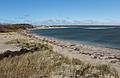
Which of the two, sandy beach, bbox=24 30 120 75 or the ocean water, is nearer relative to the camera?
sandy beach, bbox=24 30 120 75

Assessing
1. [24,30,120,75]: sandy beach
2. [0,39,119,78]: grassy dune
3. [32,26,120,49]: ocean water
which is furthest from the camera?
[32,26,120,49]: ocean water

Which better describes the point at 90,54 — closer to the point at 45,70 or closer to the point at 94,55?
the point at 94,55

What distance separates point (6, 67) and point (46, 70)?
1454 millimetres

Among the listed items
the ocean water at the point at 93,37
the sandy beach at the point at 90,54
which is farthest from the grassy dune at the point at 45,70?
the ocean water at the point at 93,37

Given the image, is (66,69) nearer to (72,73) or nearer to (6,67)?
(72,73)

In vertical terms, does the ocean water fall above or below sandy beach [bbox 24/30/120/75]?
below

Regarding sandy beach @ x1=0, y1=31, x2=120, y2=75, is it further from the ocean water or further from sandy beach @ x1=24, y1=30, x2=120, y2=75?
the ocean water

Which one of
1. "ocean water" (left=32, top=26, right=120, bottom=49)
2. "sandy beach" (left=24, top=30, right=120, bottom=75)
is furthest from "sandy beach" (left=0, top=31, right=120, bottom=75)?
"ocean water" (left=32, top=26, right=120, bottom=49)

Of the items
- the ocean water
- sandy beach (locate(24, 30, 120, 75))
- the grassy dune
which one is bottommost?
the ocean water

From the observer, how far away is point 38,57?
36.7 feet

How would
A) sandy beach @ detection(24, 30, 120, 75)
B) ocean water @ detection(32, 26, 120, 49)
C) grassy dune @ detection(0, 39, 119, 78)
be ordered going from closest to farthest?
1. grassy dune @ detection(0, 39, 119, 78)
2. sandy beach @ detection(24, 30, 120, 75)
3. ocean water @ detection(32, 26, 120, 49)

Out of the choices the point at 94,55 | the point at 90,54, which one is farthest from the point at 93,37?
the point at 94,55

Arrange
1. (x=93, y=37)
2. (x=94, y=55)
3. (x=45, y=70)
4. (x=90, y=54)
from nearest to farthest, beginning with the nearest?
(x=45, y=70)
(x=94, y=55)
(x=90, y=54)
(x=93, y=37)

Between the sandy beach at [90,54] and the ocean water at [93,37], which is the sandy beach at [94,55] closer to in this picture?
the sandy beach at [90,54]
